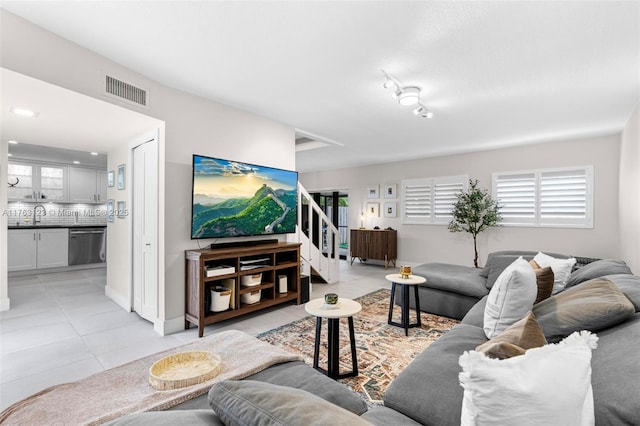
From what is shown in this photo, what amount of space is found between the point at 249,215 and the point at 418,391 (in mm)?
2905

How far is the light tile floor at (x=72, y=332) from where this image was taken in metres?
2.38

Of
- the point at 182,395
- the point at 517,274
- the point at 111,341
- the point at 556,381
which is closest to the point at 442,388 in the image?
the point at 556,381

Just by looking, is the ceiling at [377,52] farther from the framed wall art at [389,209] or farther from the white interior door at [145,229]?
the framed wall art at [389,209]

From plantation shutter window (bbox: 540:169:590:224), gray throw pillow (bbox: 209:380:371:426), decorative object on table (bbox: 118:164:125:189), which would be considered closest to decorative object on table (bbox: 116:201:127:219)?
decorative object on table (bbox: 118:164:125:189)

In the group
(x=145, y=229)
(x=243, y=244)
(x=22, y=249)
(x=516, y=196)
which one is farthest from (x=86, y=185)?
(x=516, y=196)

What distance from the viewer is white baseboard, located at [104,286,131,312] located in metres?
3.85

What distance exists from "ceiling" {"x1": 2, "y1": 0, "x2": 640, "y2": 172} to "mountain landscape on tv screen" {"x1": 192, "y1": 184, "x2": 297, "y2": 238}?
1.15 metres

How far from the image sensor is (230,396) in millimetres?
811

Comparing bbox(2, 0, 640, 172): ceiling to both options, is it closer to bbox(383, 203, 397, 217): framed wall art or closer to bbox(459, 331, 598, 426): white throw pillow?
bbox(459, 331, 598, 426): white throw pillow

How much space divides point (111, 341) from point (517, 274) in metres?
3.62

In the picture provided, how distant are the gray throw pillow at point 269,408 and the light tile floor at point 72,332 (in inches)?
90.1

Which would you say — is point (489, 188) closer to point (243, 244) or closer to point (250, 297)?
point (243, 244)

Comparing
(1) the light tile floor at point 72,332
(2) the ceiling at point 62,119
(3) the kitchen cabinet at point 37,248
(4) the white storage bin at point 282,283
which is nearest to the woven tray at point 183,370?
(1) the light tile floor at point 72,332

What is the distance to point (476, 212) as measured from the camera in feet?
18.5
